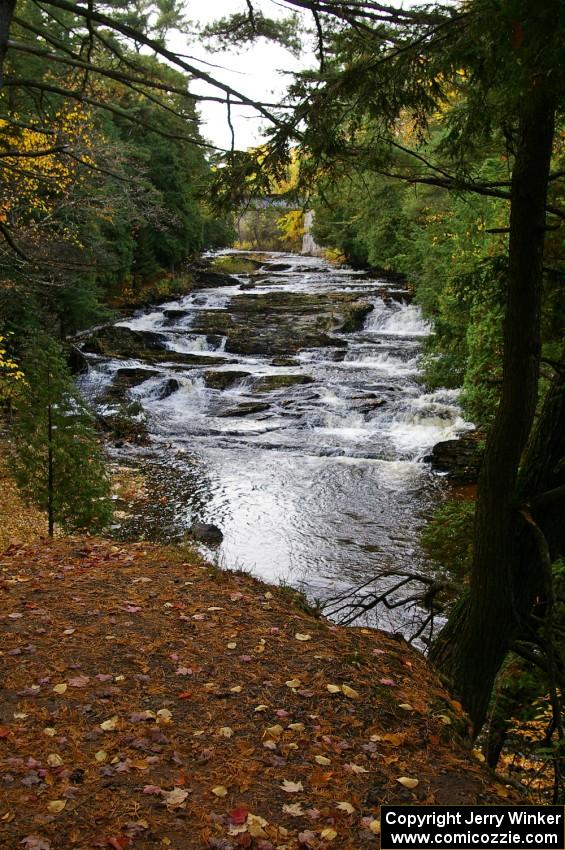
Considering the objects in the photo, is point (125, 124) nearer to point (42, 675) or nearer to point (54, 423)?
point (54, 423)

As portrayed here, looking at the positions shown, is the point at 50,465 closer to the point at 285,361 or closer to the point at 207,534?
the point at 207,534

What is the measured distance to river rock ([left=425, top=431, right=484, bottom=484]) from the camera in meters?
13.7

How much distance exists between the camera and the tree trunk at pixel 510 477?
372 centimetres

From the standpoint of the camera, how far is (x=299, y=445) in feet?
52.5

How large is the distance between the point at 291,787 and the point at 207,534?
780cm

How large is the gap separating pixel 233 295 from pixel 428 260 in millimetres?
15540

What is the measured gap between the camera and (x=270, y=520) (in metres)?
12.0

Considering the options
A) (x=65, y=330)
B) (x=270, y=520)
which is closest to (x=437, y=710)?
(x=270, y=520)

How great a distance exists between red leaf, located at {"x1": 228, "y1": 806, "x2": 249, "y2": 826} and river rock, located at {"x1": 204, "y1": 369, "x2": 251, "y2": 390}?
1710 cm

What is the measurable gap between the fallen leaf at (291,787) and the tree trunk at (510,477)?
159 centimetres

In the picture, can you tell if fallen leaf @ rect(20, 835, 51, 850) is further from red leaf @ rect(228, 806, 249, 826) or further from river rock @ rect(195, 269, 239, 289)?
river rock @ rect(195, 269, 239, 289)

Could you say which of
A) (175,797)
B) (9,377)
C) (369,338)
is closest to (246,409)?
(369,338)

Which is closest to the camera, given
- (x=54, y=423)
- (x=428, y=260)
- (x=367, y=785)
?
(x=367, y=785)

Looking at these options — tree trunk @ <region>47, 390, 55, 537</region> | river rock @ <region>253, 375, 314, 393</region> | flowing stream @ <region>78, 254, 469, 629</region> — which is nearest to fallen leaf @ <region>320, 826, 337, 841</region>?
flowing stream @ <region>78, 254, 469, 629</region>
